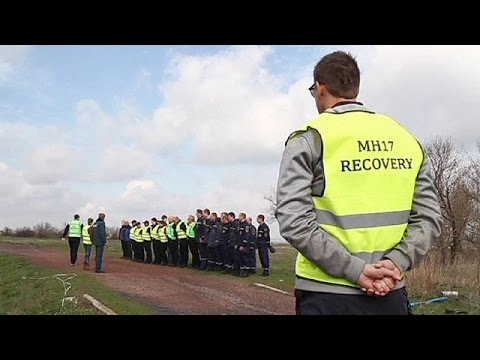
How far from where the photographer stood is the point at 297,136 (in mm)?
1909

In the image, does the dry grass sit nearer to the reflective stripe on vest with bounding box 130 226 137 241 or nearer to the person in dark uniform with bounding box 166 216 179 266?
the person in dark uniform with bounding box 166 216 179 266

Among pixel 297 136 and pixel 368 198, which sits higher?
pixel 297 136

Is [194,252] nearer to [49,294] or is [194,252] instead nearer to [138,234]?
[138,234]

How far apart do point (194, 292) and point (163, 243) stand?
10.5m

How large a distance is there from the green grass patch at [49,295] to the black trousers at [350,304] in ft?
21.1

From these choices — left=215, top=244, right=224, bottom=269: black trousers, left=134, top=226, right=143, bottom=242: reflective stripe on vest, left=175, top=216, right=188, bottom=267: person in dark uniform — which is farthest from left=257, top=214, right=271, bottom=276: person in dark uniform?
left=134, top=226, right=143, bottom=242: reflective stripe on vest

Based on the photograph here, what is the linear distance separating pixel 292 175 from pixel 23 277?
19.3m

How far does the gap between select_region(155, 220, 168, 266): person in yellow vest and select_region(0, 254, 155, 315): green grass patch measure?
209 inches

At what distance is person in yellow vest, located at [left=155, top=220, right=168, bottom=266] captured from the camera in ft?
81.6

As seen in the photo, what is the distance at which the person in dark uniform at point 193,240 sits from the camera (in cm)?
2267
